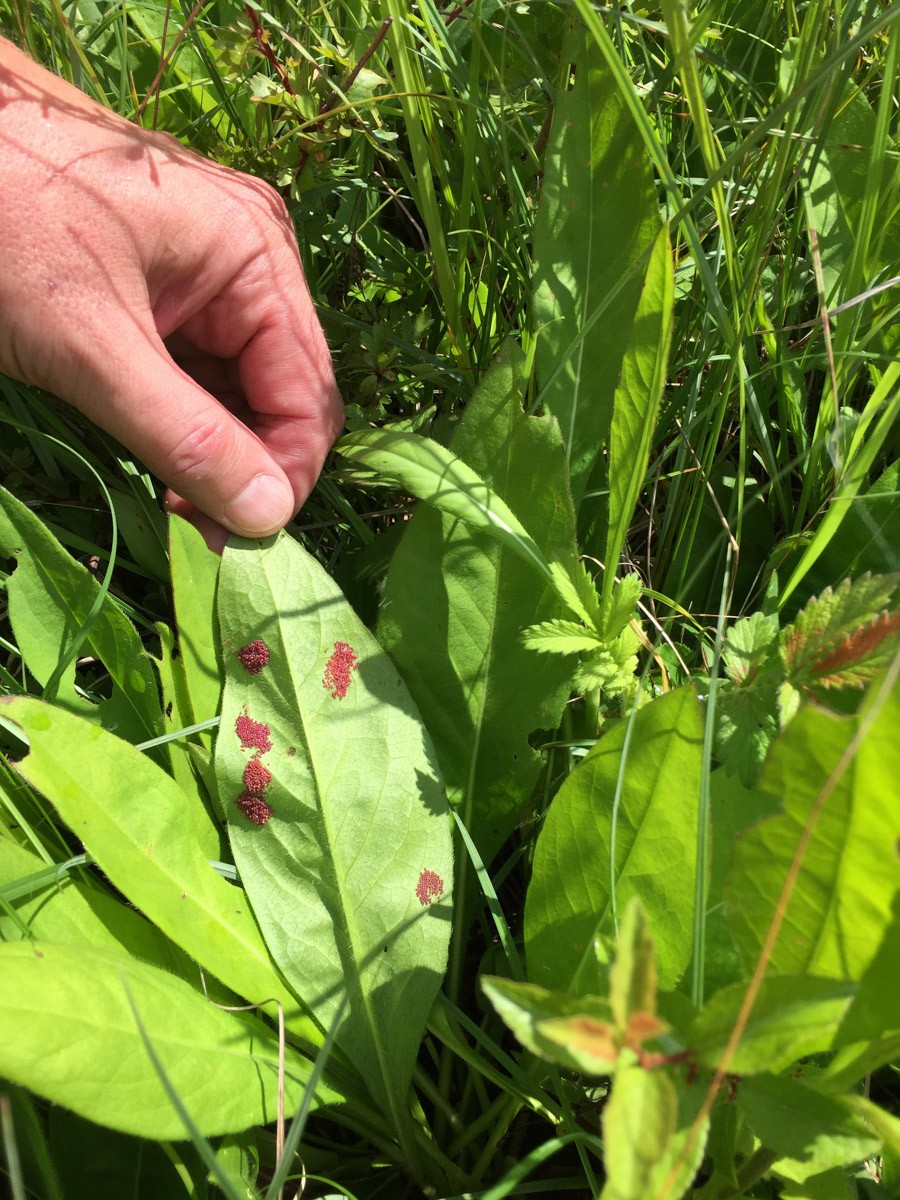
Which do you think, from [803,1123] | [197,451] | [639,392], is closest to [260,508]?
[197,451]

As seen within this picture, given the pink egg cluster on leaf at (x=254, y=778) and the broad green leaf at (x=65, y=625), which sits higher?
the broad green leaf at (x=65, y=625)

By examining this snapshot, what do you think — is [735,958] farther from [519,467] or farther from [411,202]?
[411,202]

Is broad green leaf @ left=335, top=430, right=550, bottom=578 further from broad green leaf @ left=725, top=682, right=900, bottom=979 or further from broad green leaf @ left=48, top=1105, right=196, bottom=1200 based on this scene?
broad green leaf @ left=48, top=1105, right=196, bottom=1200

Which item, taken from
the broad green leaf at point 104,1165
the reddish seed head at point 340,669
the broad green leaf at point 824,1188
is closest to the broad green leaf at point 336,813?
the reddish seed head at point 340,669

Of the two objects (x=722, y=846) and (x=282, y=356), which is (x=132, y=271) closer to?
(x=282, y=356)

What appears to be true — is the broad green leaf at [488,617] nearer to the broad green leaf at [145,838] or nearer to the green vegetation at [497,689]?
the green vegetation at [497,689]

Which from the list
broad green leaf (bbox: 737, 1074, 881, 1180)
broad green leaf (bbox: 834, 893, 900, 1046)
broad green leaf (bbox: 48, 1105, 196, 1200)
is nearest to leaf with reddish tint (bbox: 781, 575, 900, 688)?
broad green leaf (bbox: 834, 893, 900, 1046)
